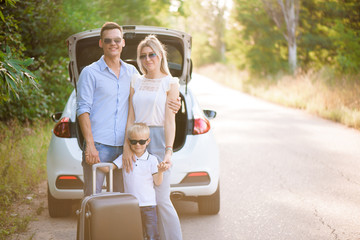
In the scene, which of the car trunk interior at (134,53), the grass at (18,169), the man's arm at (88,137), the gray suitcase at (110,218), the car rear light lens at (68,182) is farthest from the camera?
the car trunk interior at (134,53)

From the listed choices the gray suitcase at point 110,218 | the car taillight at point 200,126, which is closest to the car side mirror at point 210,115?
the car taillight at point 200,126

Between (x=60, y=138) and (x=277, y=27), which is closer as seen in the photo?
(x=60, y=138)

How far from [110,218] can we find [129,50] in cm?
Answer: 317

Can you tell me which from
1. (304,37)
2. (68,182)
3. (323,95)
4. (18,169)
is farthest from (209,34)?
(68,182)

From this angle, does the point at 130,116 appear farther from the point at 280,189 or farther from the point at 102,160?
the point at 280,189

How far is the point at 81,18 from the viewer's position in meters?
13.0

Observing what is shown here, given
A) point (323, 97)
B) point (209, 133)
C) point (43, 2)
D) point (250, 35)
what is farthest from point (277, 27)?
point (209, 133)

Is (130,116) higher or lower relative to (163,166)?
higher

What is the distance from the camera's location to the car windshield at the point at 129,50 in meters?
5.50

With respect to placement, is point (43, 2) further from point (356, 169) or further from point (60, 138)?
point (356, 169)

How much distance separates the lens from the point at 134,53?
6.34 m

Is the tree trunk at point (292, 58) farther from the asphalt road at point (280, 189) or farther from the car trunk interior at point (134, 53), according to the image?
the car trunk interior at point (134, 53)

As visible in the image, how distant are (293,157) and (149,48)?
226 inches

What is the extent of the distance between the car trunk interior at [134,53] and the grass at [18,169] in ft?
5.90
